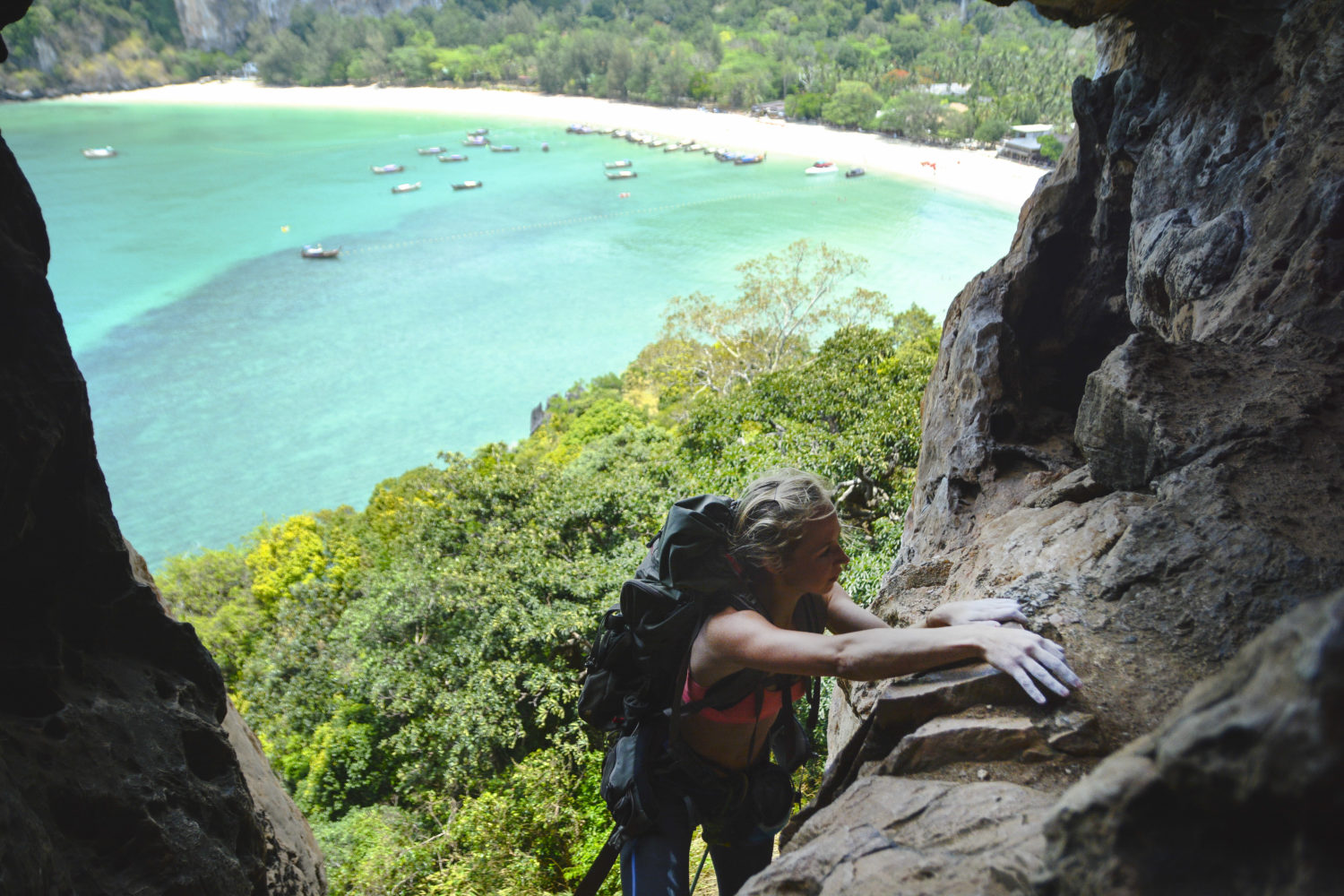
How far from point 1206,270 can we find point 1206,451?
1.88 m

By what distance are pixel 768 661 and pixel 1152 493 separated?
2.22 meters

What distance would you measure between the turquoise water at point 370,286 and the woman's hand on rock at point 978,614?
35.6 m

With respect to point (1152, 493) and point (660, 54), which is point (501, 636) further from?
point (660, 54)

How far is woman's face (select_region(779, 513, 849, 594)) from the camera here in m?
2.72

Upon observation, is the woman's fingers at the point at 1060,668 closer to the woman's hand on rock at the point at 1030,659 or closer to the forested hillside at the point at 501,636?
the woman's hand on rock at the point at 1030,659

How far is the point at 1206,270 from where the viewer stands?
4.80 meters

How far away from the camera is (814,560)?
2.75m

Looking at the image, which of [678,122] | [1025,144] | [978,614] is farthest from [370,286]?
[978,614]

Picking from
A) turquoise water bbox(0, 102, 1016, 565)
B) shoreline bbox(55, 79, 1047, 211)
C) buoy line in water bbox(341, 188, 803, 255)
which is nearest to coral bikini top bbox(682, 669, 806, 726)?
turquoise water bbox(0, 102, 1016, 565)

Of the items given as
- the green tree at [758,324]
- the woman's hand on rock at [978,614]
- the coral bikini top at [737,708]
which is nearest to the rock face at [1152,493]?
the woman's hand on rock at [978,614]

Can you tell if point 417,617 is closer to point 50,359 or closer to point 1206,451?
point 50,359

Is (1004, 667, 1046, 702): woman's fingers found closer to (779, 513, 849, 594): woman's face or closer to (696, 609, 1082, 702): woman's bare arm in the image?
(696, 609, 1082, 702): woman's bare arm

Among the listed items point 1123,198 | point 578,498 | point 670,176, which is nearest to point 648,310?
point 670,176

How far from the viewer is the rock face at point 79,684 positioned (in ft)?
10.0
